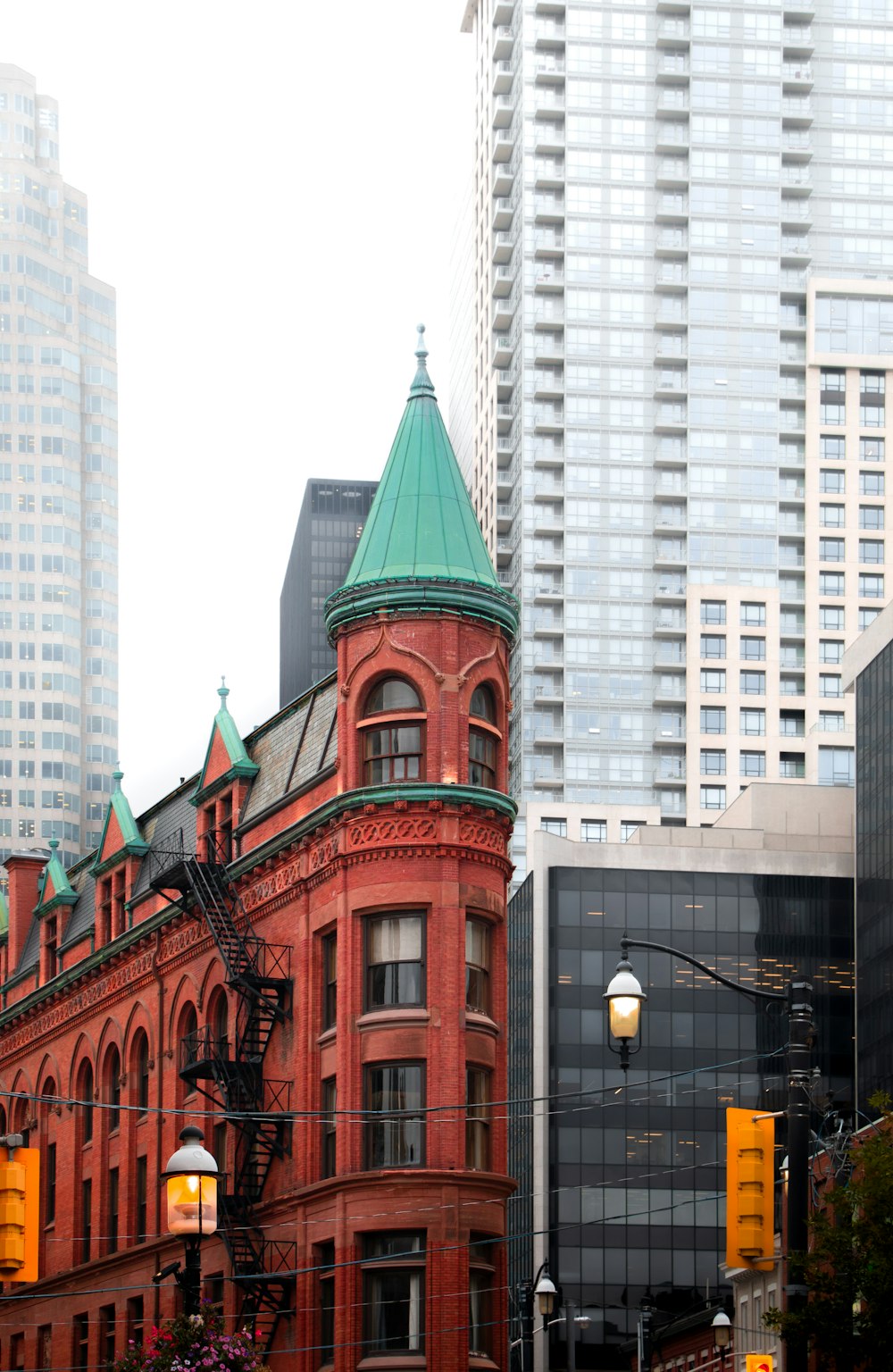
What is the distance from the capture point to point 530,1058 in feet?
445

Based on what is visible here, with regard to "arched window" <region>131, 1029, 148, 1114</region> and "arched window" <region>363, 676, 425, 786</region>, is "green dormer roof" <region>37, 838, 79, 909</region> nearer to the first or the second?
"arched window" <region>131, 1029, 148, 1114</region>

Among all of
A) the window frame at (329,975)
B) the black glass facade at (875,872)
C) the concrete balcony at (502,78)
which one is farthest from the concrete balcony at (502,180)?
the window frame at (329,975)

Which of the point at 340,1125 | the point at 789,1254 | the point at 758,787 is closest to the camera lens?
the point at 789,1254

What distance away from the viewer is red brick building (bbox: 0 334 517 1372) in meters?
51.0

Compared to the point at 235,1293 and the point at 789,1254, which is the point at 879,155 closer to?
the point at 235,1293

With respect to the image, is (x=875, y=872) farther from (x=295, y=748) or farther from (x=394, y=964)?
(x=394, y=964)

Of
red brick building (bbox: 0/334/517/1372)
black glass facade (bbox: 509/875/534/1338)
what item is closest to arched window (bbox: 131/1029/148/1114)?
red brick building (bbox: 0/334/517/1372)

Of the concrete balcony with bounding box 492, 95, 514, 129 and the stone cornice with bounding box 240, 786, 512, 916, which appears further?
the concrete balcony with bounding box 492, 95, 514, 129

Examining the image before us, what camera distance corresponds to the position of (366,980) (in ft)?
174

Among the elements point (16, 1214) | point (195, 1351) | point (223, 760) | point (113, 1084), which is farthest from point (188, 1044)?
point (16, 1214)

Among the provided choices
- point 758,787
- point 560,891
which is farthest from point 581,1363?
point 758,787

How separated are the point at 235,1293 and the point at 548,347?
137 meters

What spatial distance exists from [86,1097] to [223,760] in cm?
1481

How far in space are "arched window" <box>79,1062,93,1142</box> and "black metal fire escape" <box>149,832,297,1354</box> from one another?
1282 centimetres
